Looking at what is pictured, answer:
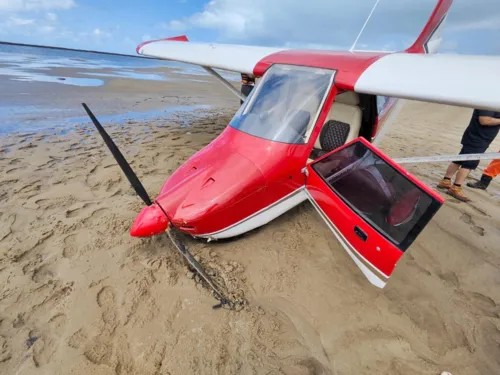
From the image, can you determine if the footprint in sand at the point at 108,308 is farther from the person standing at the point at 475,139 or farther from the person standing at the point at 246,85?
the person standing at the point at 246,85

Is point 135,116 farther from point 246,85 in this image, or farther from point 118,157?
point 118,157

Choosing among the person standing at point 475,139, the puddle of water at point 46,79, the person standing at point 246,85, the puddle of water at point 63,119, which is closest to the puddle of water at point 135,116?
the puddle of water at point 63,119

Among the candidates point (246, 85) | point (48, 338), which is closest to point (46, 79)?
point (246, 85)

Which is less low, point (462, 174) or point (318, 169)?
point (318, 169)

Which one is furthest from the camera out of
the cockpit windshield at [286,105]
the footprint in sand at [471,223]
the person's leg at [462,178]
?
the person's leg at [462,178]

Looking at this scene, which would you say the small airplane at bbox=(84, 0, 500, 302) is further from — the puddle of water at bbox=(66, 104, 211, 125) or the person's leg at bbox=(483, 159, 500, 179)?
the puddle of water at bbox=(66, 104, 211, 125)

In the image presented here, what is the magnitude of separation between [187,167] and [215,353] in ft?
5.62

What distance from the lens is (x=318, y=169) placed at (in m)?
2.61

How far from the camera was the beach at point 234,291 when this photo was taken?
1.90 m

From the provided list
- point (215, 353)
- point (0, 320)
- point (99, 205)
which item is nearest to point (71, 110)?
point (99, 205)

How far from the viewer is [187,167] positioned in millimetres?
2732

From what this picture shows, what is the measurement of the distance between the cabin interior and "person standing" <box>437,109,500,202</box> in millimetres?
1659

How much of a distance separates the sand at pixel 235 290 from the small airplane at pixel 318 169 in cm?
46

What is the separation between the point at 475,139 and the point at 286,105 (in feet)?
11.4
